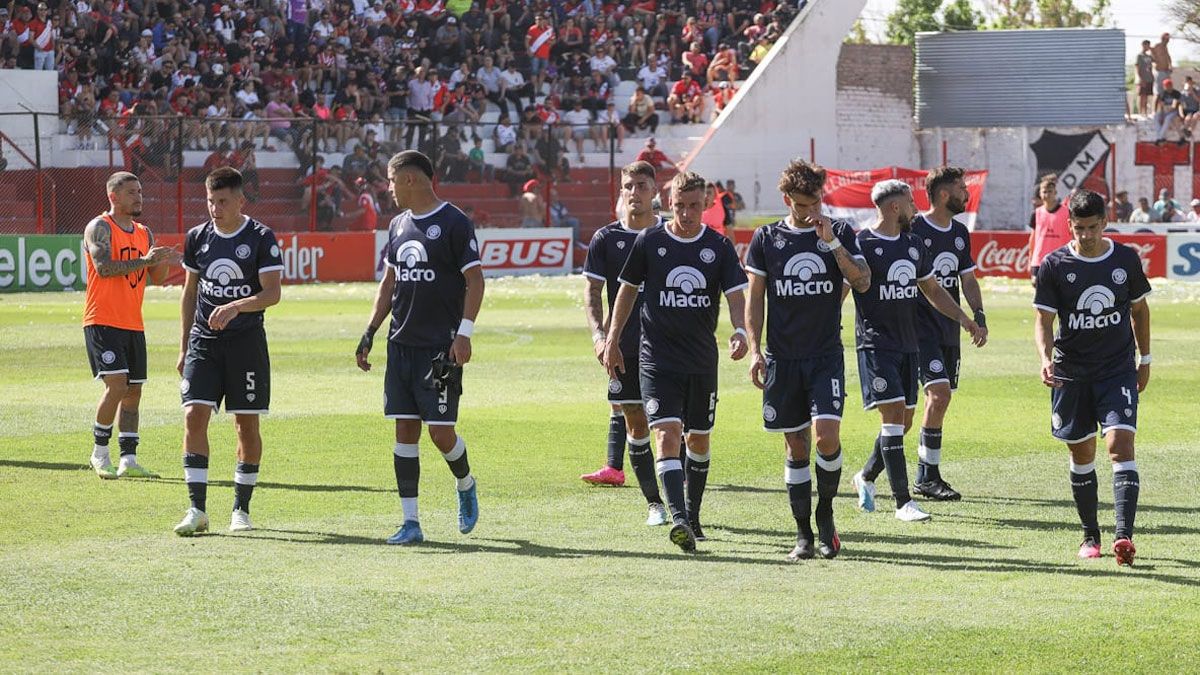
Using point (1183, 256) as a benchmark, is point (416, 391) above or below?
below

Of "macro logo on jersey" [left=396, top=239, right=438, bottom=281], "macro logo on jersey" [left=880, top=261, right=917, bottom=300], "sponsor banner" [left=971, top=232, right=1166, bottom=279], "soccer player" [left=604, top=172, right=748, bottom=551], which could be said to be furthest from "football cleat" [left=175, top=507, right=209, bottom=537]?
"sponsor banner" [left=971, top=232, right=1166, bottom=279]

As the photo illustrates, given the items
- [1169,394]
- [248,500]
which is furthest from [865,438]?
[248,500]

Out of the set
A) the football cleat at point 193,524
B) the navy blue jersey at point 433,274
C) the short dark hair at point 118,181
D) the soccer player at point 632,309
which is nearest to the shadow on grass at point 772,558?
the football cleat at point 193,524

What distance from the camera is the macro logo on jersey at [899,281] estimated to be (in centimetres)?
1102

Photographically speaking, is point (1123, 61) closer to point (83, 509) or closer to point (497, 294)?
point (497, 294)

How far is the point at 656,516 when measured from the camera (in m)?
10.4

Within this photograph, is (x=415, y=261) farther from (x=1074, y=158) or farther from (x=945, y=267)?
(x=1074, y=158)

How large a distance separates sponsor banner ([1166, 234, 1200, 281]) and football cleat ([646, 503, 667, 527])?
27.8 meters

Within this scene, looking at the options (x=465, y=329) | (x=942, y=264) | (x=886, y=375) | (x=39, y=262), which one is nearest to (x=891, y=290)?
Result: (x=886, y=375)

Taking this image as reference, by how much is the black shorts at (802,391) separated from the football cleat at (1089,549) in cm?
144

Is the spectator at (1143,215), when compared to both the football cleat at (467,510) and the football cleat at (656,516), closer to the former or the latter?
the football cleat at (656,516)

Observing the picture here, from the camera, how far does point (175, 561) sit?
9039 mm

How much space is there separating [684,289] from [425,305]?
4.58 ft

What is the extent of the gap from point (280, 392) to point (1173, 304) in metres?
18.9
